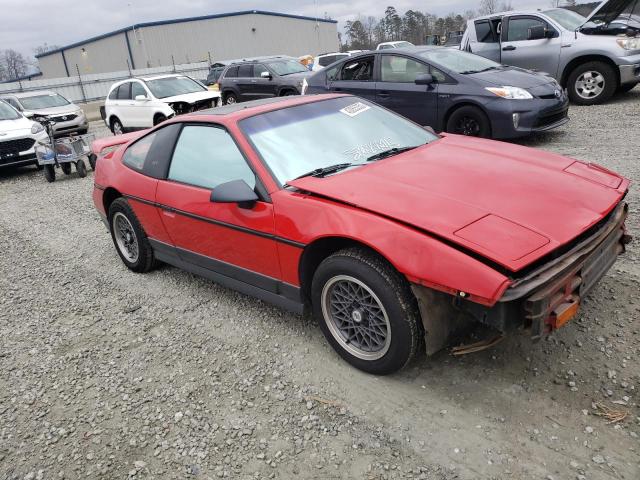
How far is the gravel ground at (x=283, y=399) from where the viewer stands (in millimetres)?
2227

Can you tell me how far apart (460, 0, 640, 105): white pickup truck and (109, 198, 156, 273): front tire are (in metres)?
8.66

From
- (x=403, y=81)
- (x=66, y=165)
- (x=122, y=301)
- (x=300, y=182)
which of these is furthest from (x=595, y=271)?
(x=66, y=165)

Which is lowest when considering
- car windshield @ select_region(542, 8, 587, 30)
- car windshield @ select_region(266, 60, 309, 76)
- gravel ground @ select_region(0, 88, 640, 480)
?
gravel ground @ select_region(0, 88, 640, 480)

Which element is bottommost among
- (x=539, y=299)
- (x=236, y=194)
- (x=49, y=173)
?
(x=49, y=173)

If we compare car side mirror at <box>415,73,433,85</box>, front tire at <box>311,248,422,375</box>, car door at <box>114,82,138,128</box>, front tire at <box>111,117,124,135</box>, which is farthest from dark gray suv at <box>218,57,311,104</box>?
front tire at <box>311,248,422,375</box>

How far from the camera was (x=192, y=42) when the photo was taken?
167 feet

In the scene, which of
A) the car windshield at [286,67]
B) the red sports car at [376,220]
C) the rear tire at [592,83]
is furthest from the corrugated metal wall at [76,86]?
the red sports car at [376,220]

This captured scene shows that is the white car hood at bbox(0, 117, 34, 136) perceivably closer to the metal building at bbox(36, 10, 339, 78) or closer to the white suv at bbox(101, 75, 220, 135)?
the white suv at bbox(101, 75, 220, 135)

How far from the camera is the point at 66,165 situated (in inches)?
381

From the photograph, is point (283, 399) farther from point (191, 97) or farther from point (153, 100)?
point (153, 100)

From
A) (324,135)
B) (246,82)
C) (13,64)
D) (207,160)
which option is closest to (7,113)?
(246,82)

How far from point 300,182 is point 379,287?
32.6 inches

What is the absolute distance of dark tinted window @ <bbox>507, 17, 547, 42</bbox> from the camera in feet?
32.3

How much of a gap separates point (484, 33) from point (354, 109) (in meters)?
8.37
